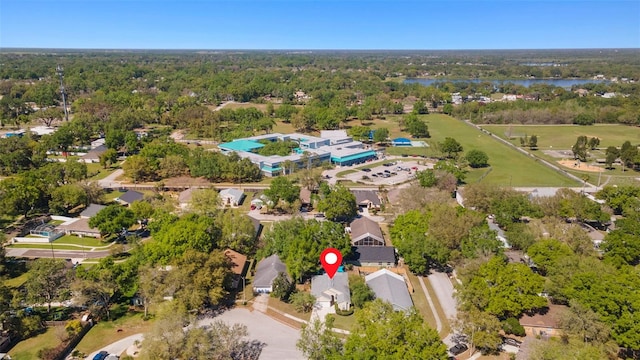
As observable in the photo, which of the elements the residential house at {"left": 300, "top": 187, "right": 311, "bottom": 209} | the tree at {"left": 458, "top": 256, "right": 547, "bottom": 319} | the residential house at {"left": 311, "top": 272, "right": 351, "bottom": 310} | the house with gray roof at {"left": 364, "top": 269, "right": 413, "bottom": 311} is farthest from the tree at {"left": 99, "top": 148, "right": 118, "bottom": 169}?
the tree at {"left": 458, "top": 256, "right": 547, "bottom": 319}

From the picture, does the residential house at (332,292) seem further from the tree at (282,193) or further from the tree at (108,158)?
the tree at (108,158)

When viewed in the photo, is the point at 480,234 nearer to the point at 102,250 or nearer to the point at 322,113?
the point at 102,250

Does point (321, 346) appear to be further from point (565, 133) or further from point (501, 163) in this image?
point (565, 133)

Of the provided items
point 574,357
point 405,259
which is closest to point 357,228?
point 405,259

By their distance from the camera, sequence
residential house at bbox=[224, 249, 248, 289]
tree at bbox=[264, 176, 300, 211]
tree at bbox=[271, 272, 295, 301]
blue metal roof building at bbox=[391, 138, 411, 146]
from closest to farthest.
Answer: tree at bbox=[271, 272, 295, 301]
residential house at bbox=[224, 249, 248, 289]
tree at bbox=[264, 176, 300, 211]
blue metal roof building at bbox=[391, 138, 411, 146]

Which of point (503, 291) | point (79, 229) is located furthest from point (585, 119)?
point (79, 229)

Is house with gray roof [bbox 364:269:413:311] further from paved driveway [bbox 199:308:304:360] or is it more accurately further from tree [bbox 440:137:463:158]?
tree [bbox 440:137:463:158]
